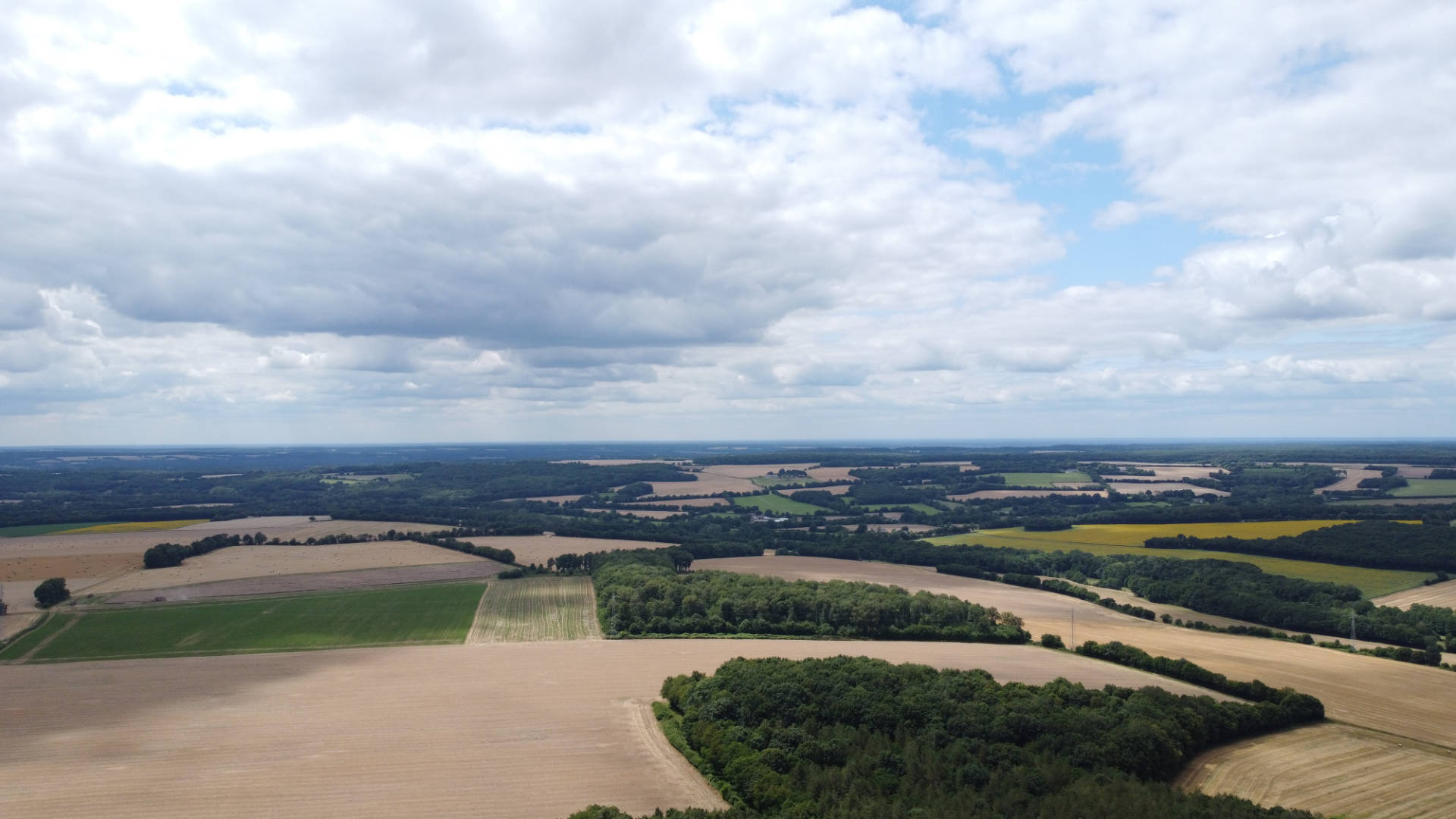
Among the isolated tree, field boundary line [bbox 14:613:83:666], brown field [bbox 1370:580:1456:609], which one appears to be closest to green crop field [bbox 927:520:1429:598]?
brown field [bbox 1370:580:1456:609]

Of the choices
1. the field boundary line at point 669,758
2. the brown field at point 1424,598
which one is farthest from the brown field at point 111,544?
the brown field at point 1424,598

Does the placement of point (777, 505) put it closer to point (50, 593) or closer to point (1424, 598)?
point (1424, 598)

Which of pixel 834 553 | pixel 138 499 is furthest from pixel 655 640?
pixel 138 499

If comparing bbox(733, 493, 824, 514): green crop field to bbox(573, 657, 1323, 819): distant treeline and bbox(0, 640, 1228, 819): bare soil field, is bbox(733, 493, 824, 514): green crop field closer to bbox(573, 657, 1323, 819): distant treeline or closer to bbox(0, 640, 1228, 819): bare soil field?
bbox(0, 640, 1228, 819): bare soil field

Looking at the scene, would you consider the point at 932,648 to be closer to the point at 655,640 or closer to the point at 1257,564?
the point at 655,640

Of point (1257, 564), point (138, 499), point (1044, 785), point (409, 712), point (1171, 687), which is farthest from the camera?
point (138, 499)

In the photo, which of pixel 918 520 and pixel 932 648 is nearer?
pixel 932 648
